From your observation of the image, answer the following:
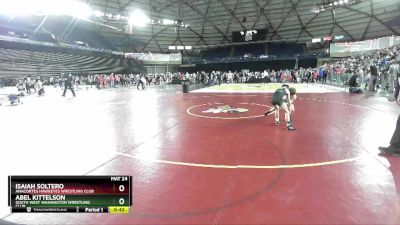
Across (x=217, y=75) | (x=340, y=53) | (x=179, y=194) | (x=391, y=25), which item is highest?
(x=391, y=25)

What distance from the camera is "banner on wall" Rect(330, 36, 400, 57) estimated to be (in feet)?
113

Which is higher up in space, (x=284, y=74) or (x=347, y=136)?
(x=284, y=74)

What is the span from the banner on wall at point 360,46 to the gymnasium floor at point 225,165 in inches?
1163

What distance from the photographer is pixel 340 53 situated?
Result: 152 ft

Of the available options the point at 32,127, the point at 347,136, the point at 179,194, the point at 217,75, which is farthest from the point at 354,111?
the point at 217,75

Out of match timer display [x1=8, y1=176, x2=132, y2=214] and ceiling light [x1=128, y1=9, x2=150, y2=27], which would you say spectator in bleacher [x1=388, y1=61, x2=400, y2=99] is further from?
ceiling light [x1=128, y1=9, x2=150, y2=27]

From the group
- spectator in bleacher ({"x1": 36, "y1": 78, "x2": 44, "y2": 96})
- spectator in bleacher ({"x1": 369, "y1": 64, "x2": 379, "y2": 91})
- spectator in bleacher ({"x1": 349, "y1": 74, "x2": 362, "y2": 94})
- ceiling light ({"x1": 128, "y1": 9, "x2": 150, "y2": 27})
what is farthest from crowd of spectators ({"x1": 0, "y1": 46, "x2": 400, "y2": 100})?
ceiling light ({"x1": 128, "y1": 9, "x2": 150, "y2": 27})

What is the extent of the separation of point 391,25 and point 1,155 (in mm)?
47811

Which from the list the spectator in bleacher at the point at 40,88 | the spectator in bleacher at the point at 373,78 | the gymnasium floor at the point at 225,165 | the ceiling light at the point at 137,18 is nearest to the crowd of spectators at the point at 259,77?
the spectator in bleacher at the point at 40,88

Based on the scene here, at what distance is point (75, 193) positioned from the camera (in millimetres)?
3322

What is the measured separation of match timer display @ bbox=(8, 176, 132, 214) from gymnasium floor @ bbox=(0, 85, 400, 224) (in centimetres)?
31

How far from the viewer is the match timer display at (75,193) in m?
3.29

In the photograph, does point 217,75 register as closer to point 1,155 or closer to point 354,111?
point 354,111

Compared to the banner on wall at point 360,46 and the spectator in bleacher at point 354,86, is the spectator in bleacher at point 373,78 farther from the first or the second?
the banner on wall at point 360,46
